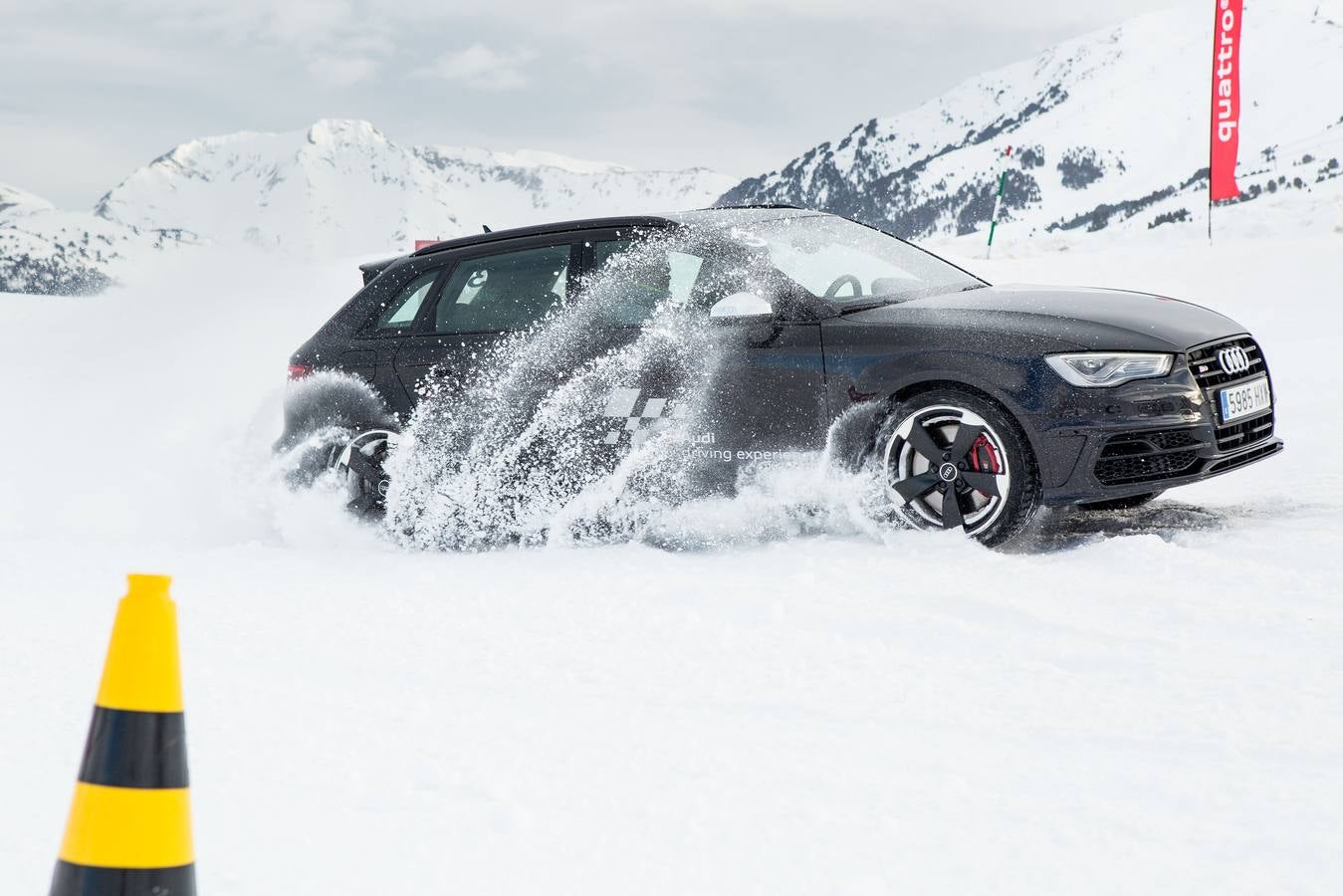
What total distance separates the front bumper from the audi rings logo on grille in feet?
0.77

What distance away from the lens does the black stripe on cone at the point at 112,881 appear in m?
1.49

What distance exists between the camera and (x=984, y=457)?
4594mm

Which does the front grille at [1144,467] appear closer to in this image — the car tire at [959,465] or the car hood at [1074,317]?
the car tire at [959,465]

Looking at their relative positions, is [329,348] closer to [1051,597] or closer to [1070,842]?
[1051,597]

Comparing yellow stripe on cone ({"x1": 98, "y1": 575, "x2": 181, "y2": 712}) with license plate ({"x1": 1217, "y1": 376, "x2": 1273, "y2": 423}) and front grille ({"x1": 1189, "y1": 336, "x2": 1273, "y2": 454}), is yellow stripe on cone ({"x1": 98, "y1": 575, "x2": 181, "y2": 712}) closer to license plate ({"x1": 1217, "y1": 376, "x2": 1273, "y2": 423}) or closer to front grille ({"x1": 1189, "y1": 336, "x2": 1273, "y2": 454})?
front grille ({"x1": 1189, "y1": 336, "x2": 1273, "y2": 454})

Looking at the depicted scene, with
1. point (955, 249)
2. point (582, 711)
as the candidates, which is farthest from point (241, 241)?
point (955, 249)

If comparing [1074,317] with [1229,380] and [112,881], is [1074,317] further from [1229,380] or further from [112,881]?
[112,881]

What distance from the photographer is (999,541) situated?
454cm

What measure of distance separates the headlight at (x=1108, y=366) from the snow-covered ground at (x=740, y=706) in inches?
24.5

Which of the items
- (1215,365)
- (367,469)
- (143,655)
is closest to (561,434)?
(367,469)

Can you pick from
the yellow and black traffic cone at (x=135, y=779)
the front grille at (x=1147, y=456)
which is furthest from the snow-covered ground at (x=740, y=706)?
the yellow and black traffic cone at (x=135, y=779)

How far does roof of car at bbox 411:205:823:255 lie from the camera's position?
5.45 meters

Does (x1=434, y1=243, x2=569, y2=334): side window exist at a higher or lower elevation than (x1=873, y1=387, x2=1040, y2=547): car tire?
higher

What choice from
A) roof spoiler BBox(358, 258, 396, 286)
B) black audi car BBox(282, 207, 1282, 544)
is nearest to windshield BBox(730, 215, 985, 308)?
black audi car BBox(282, 207, 1282, 544)
